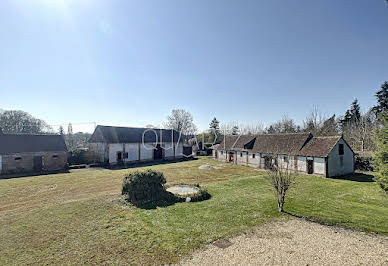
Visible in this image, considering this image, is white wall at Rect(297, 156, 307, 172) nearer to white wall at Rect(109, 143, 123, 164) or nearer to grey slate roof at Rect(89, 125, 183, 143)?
grey slate roof at Rect(89, 125, 183, 143)

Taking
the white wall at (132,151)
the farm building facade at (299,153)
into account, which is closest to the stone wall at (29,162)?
the white wall at (132,151)

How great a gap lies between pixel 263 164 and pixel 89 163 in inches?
1008

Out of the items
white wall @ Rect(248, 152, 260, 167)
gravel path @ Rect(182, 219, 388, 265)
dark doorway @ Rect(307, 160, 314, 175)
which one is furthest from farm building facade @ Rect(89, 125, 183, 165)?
gravel path @ Rect(182, 219, 388, 265)

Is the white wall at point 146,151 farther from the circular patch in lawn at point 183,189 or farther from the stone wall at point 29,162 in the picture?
the circular patch in lawn at point 183,189

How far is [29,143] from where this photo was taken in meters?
24.9

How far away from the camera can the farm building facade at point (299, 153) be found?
2094 centimetres

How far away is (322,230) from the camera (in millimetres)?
8453

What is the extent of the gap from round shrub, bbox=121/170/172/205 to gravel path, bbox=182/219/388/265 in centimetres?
642

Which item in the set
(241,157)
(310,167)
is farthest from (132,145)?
(310,167)

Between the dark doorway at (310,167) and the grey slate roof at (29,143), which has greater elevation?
the grey slate roof at (29,143)

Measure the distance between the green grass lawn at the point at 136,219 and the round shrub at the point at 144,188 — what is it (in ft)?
3.14

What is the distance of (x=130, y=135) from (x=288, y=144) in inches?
974

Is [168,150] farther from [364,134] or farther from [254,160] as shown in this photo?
[364,134]

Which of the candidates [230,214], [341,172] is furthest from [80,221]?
[341,172]
